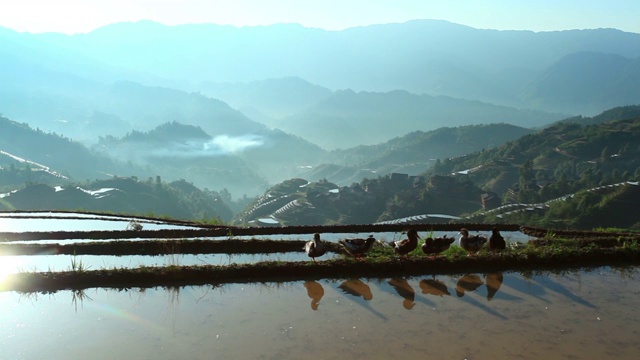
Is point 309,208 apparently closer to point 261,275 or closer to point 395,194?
point 395,194

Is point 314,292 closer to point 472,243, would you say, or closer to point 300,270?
point 300,270

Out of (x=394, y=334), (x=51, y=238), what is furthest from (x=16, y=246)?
(x=394, y=334)

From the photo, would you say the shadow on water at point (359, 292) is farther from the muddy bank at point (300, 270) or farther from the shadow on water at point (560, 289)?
the shadow on water at point (560, 289)

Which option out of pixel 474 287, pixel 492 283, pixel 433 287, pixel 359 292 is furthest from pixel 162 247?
pixel 492 283

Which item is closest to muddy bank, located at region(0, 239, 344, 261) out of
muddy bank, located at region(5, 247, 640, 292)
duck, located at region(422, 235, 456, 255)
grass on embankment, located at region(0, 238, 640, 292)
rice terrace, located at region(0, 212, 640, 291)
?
rice terrace, located at region(0, 212, 640, 291)

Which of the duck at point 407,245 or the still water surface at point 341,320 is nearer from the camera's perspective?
the still water surface at point 341,320

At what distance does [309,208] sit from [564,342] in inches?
4415

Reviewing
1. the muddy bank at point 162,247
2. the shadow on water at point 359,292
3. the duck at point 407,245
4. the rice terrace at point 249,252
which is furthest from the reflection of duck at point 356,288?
the muddy bank at point 162,247

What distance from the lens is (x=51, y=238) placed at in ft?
54.7

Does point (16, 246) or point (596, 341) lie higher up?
point (16, 246)

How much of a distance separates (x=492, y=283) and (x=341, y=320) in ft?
13.1

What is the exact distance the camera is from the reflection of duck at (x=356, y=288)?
9648mm

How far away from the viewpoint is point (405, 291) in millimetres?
9867

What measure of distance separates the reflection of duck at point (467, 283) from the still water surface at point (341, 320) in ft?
0.14
